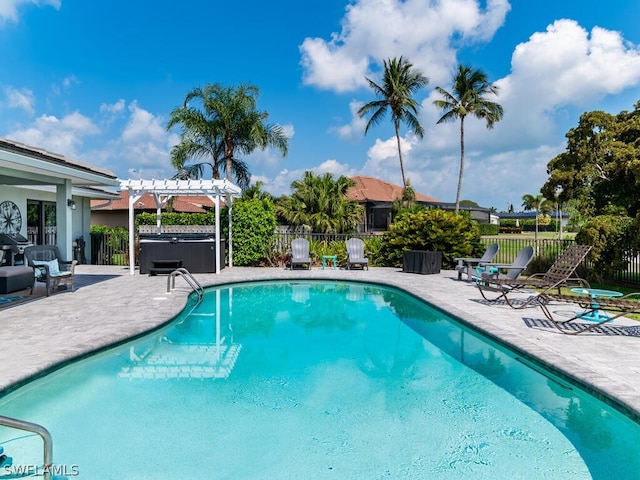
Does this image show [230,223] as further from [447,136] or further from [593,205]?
[447,136]

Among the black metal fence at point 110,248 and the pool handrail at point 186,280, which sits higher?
the black metal fence at point 110,248

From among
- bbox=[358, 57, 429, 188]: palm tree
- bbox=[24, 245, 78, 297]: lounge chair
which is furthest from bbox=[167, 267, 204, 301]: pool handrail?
bbox=[358, 57, 429, 188]: palm tree

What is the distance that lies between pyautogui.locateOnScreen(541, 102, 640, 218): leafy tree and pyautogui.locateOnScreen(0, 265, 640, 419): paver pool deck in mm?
5373

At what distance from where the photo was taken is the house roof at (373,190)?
33.6 m

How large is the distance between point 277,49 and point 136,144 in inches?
346

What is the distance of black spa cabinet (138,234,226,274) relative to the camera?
565 inches

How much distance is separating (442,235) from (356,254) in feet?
10.4

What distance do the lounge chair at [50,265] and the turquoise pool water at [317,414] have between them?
426 cm

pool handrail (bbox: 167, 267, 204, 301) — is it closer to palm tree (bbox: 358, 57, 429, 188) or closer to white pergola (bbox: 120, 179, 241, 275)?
white pergola (bbox: 120, 179, 241, 275)

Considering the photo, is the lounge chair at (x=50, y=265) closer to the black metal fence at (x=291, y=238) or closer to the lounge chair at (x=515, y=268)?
the black metal fence at (x=291, y=238)

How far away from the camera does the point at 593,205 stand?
13.5 meters

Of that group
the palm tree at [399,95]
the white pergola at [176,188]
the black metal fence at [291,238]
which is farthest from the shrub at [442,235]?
the palm tree at [399,95]

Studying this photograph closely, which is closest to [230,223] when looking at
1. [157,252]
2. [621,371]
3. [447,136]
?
[157,252]

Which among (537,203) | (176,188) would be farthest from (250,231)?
(537,203)
